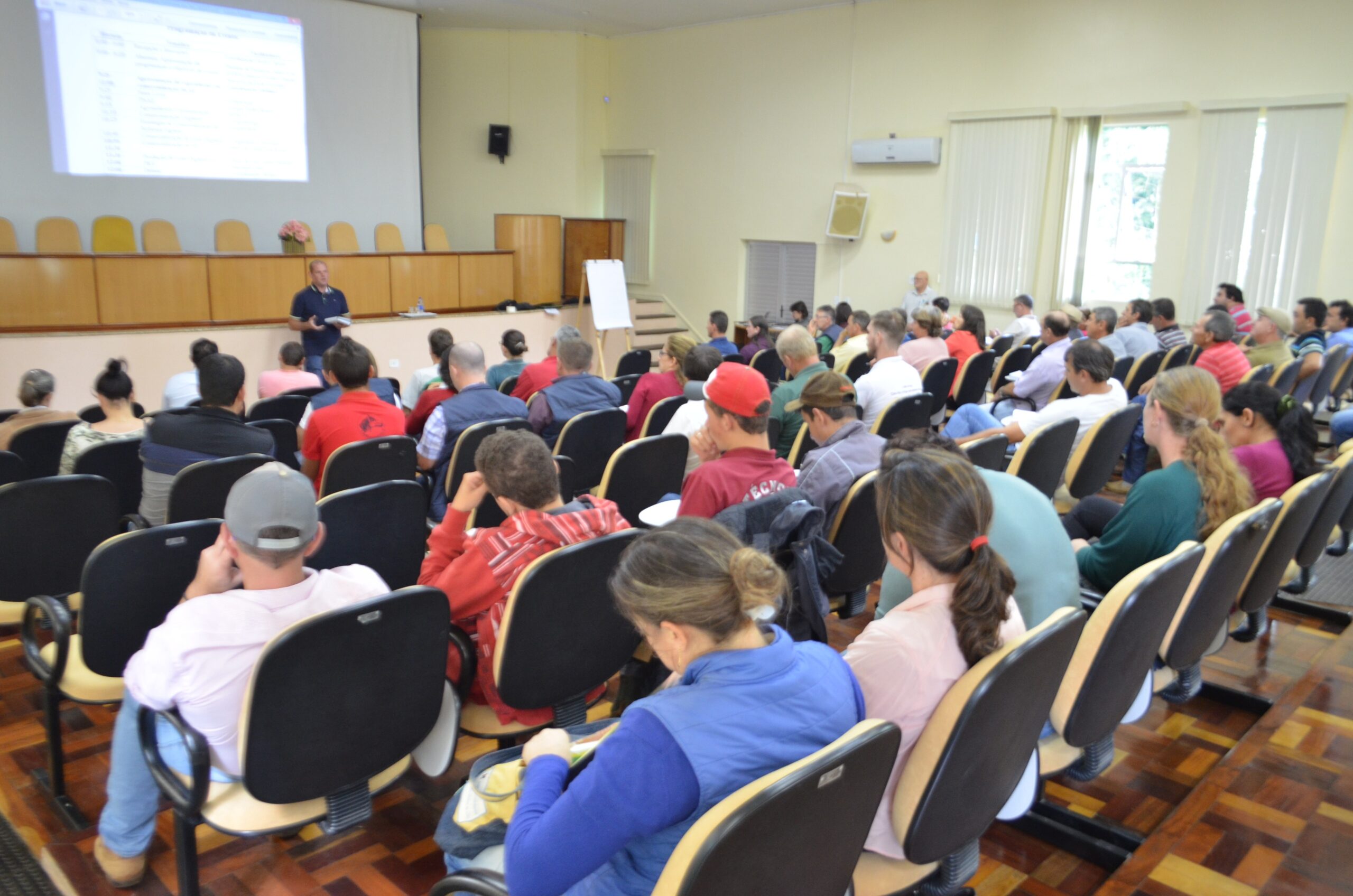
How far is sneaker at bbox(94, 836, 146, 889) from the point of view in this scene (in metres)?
2.19

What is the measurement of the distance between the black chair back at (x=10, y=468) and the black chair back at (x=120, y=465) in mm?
191

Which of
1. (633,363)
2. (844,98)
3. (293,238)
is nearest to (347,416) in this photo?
(633,363)

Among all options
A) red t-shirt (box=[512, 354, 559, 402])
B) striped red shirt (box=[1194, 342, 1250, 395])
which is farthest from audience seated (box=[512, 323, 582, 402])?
striped red shirt (box=[1194, 342, 1250, 395])

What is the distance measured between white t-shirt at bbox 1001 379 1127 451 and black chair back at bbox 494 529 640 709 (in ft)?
8.55

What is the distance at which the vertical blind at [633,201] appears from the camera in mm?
13633

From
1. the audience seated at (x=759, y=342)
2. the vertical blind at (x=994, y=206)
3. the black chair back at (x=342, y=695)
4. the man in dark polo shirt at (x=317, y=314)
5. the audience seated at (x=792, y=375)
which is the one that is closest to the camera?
the black chair back at (x=342, y=695)

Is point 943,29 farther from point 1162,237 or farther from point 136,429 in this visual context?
point 136,429

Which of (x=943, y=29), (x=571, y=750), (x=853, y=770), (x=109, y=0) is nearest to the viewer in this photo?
(x=853, y=770)

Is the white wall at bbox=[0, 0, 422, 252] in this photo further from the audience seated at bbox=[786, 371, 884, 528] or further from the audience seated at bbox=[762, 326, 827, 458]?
the audience seated at bbox=[786, 371, 884, 528]

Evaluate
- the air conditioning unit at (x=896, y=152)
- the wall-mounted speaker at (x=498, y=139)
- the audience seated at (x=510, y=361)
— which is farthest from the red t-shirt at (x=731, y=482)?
the wall-mounted speaker at (x=498, y=139)

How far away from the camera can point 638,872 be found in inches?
52.9

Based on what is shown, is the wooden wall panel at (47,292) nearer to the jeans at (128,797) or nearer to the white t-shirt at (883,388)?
the white t-shirt at (883,388)

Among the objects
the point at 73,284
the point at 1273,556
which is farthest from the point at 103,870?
the point at 73,284

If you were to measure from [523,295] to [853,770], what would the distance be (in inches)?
435
